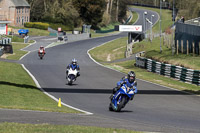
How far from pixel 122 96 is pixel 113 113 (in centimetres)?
73

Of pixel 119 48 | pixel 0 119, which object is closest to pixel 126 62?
pixel 119 48

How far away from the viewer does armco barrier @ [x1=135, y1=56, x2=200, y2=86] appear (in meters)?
32.0

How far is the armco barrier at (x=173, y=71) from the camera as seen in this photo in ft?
105

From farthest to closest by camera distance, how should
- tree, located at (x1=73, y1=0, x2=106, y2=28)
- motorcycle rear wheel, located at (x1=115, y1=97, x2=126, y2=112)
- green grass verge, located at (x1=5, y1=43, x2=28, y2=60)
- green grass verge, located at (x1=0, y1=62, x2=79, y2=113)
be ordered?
tree, located at (x1=73, y1=0, x2=106, y2=28)
green grass verge, located at (x1=5, y1=43, x2=28, y2=60)
green grass verge, located at (x1=0, y1=62, x2=79, y2=113)
motorcycle rear wheel, located at (x1=115, y1=97, x2=126, y2=112)

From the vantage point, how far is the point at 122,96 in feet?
54.9

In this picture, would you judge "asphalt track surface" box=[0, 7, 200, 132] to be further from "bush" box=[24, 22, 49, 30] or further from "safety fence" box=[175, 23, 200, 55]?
"bush" box=[24, 22, 49, 30]

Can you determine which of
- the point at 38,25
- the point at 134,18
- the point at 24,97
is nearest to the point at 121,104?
the point at 24,97

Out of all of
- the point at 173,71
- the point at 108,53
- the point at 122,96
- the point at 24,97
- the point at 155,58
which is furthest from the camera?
the point at 108,53

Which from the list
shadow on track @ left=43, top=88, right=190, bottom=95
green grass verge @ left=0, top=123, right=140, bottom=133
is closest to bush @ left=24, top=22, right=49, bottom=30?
shadow on track @ left=43, top=88, right=190, bottom=95

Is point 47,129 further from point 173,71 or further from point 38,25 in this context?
point 38,25

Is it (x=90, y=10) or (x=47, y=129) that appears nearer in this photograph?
(x=47, y=129)

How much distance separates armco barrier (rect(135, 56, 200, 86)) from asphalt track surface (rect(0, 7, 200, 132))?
12.5 feet

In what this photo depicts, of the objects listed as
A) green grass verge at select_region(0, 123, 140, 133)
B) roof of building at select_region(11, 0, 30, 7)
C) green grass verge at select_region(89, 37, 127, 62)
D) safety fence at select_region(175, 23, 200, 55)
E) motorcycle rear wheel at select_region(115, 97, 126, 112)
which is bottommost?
green grass verge at select_region(89, 37, 127, 62)

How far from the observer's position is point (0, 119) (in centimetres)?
1244
